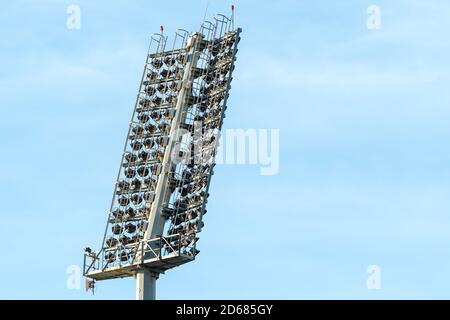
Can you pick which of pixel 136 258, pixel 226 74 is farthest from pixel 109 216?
pixel 226 74

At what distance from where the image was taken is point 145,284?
→ 99.1m

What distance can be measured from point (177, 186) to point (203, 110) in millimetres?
5364

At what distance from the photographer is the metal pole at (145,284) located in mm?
99000

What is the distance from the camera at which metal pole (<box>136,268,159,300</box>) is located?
325 feet

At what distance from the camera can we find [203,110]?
103m
